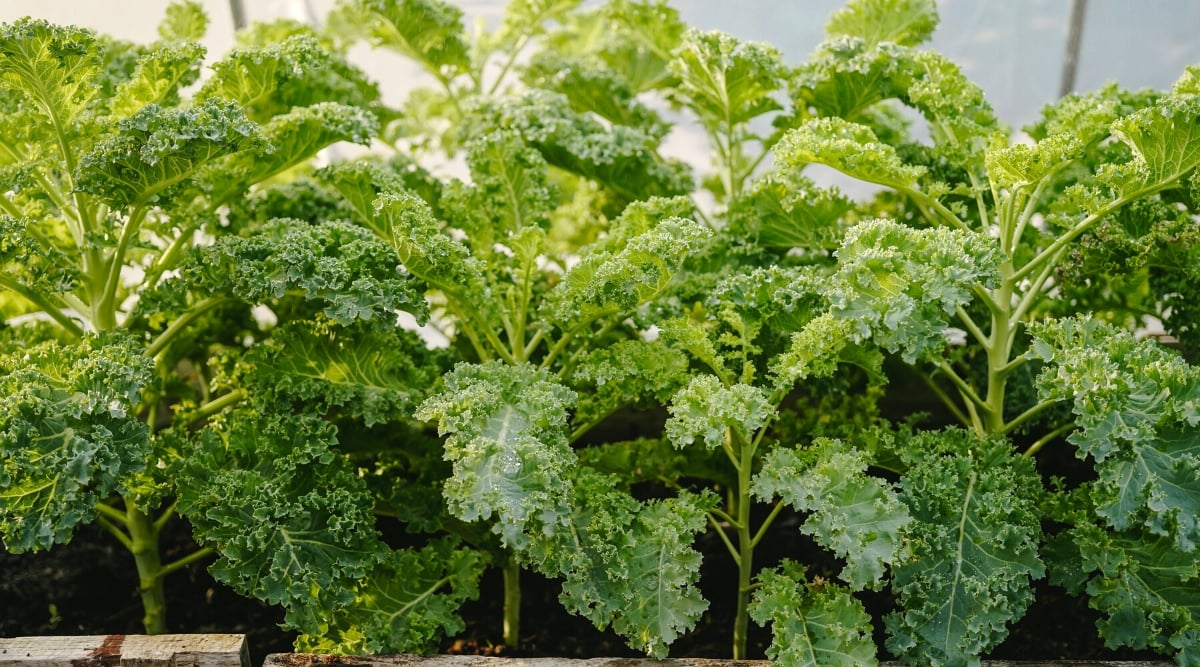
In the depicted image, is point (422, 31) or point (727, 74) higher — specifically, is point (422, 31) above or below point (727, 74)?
above

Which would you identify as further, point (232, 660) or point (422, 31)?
point (422, 31)

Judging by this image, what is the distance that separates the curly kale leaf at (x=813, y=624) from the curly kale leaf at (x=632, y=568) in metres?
0.15

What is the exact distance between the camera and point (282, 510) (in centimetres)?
199

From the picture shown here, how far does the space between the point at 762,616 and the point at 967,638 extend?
39 centimetres

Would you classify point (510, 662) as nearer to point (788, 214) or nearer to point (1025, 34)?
point (788, 214)

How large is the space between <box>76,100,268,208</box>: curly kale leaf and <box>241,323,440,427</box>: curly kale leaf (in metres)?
0.42

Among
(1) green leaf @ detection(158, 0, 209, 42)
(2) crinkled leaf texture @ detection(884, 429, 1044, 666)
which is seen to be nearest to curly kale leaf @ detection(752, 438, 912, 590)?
(2) crinkled leaf texture @ detection(884, 429, 1044, 666)

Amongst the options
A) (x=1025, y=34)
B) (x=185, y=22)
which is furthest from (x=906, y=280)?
(x=1025, y=34)

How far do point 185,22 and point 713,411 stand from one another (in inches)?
81.7

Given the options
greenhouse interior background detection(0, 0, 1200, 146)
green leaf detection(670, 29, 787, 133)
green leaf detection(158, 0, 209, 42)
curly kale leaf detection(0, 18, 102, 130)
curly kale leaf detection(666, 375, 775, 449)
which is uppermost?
greenhouse interior background detection(0, 0, 1200, 146)

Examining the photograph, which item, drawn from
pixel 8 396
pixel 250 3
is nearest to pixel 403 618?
pixel 8 396

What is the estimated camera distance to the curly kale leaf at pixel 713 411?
6.08 feet

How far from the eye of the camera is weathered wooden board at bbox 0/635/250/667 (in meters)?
2.00

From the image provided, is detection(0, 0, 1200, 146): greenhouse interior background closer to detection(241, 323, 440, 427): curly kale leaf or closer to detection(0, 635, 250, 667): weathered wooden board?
detection(241, 323, 440, 427): curly kale leaf
